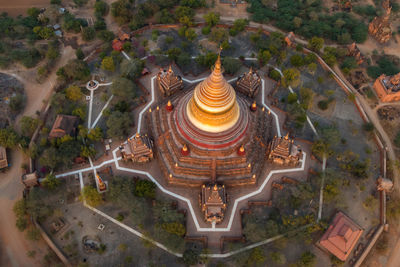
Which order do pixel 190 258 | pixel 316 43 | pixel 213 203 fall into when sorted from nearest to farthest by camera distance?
pixel 190 258 → pixel 213 203 → pixel 316 43

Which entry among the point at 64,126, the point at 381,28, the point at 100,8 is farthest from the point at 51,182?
the point at 381,28

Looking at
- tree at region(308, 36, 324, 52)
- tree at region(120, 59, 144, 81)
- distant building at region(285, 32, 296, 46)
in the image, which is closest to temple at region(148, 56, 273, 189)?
tree at region(120, 59, 144, 81)

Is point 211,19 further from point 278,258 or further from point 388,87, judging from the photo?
point 278,258

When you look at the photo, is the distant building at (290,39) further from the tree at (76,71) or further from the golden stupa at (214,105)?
the tree at (76,71)

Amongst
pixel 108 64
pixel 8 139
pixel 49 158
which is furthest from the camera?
pixel 108 64

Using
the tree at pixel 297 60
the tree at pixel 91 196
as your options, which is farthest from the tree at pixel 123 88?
the tree at pixel 297 60

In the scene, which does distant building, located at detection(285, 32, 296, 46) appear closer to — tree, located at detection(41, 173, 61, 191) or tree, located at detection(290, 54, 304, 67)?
tree, located at detection(290, 54, 304, 67)

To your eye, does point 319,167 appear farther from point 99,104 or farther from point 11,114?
point 11,114
